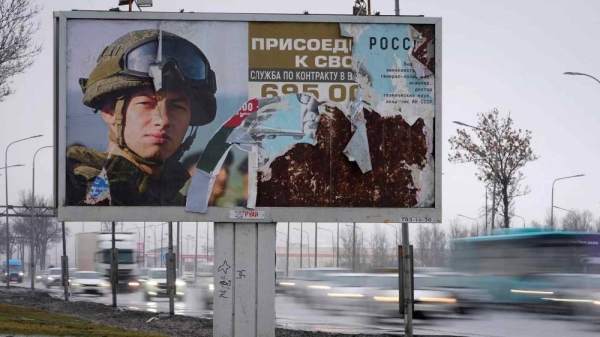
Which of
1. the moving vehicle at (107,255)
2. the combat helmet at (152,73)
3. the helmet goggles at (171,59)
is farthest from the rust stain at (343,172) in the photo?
the moving vehicle at (107,255)

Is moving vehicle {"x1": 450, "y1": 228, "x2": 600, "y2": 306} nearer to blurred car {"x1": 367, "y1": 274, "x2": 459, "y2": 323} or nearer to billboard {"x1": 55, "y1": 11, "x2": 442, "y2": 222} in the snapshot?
blurred car {"x1": 367, "y1": 274, "x2": 459, "y2": 323}

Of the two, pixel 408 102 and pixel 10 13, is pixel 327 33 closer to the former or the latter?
pixel 408 102

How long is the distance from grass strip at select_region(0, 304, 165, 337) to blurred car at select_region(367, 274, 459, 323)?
10.2 meters

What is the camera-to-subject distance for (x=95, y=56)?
73.6 ft

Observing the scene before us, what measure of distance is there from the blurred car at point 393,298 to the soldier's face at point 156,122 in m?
12.7

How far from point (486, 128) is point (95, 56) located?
2676cm

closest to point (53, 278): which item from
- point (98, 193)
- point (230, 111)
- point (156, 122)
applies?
point (98, 193)

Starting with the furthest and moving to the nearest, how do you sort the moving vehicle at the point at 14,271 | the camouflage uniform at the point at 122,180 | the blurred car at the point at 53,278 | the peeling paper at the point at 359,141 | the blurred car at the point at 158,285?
1. the moving vehicle at the point at 14,271
2. the blurred car at the point at 53,278
3. the blurred car at the point at 158,285
4. the peeling paper at the point at 359,141
5. the camouflage uniform at the point at 122,180

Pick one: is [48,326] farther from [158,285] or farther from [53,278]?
[53,278]

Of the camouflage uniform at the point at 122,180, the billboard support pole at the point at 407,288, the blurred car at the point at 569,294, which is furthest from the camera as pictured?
the blurred car at the point at 569,294

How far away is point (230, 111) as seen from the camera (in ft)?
74.3

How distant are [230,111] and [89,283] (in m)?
41.6

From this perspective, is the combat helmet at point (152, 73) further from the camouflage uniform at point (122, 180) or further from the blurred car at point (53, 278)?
the blurred car at point (53, 278)

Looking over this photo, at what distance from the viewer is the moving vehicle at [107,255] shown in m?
62.0
